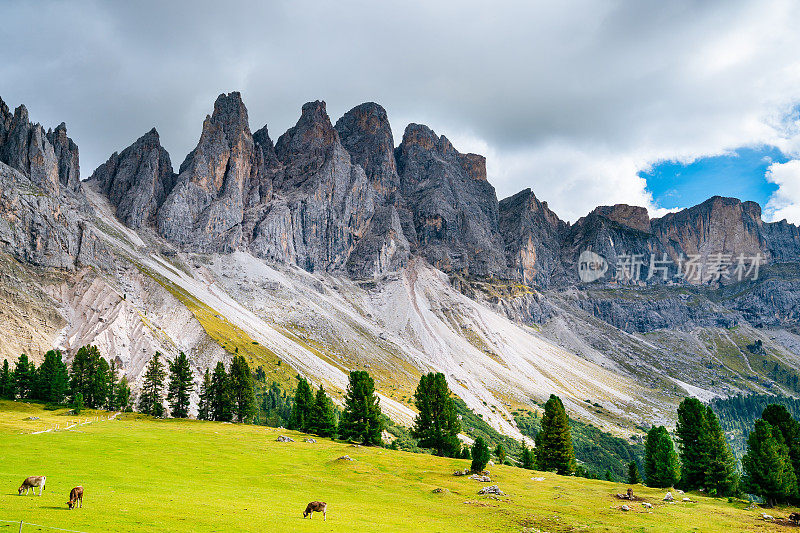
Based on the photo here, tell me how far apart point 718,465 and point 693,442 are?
4.64 meters

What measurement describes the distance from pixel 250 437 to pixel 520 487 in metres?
36.6

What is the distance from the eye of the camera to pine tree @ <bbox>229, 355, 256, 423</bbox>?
86938 millimetres

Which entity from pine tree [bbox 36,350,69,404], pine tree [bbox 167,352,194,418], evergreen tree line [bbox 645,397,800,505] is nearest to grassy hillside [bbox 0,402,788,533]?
evergreen tree line [bbox 645,397,800,505]

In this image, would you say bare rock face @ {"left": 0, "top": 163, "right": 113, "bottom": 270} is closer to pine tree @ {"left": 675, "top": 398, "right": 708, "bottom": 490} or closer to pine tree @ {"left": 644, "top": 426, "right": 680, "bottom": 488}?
pine tree @ {"left": 644, "top": 426, "right": 680, "bottom": 488}

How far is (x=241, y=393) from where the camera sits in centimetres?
8781

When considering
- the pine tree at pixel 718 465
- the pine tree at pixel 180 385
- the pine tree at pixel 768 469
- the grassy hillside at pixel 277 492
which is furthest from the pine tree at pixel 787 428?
the pine tree at pixel 180 385

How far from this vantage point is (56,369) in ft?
286

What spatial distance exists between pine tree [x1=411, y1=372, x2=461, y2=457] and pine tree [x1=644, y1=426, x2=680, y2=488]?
976 inches

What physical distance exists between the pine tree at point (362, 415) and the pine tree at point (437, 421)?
5.75 meters

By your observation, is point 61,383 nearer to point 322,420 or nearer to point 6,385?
point 6,385

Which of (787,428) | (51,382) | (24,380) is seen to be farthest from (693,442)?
(24,380)

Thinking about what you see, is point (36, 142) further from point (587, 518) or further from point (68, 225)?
point (587, 518)

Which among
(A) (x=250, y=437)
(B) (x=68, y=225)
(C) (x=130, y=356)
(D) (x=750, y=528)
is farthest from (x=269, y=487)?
(B) (x=68, y=225)

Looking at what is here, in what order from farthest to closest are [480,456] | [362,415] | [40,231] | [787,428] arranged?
[40,231] < [362,415] < [787,428] < [480,456]
